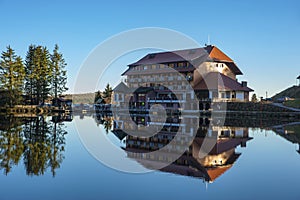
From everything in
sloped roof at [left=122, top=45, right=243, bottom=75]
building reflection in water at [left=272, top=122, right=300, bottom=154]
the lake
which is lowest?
the lake

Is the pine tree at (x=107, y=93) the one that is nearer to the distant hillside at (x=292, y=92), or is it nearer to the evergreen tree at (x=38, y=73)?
the evergreen tree at (x=38, y=73)

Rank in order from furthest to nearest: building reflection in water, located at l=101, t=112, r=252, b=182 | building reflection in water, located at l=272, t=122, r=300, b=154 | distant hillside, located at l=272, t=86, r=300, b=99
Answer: distant hillside, located at l=272, t=86, r=300, b=99 → building reflection in water, located at l=272, t=122, r=300, b=154 → building reflection in water, located at l=101, t=112, r=252, b=182

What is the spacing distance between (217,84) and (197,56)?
8579 millimetres

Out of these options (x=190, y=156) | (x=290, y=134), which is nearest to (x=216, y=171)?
(x=190, y=156)

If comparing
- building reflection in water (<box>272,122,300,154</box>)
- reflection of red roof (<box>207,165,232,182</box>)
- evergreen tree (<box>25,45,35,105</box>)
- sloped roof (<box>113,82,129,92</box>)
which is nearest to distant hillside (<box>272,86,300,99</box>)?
sloped roof (<box>113,82,129,92</box>)

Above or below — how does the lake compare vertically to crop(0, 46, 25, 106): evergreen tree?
below

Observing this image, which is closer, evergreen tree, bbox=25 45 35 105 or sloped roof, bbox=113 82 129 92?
evergreen tree, bbox=25 45 35 105

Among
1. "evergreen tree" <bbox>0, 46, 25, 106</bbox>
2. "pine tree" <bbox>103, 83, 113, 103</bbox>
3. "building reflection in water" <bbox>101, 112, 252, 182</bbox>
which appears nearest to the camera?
"building reflection in water" <bbox>101, 112, 252, 182</bbox>

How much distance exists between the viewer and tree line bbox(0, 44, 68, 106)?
144 ft

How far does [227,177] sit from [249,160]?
9.92ft

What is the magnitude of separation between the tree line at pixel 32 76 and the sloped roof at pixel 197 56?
53.1ft

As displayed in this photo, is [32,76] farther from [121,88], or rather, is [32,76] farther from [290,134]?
[290,134]

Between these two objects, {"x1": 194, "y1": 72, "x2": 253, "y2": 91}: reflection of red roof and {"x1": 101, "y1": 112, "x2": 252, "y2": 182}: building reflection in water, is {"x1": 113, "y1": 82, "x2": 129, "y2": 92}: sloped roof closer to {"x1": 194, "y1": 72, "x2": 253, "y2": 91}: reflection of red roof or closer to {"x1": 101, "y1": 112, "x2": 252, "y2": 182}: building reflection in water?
{"x1": 194, "y1": 72, "x2": 253, "y2": 91}: reflection of red roof

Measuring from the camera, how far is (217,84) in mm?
44375
